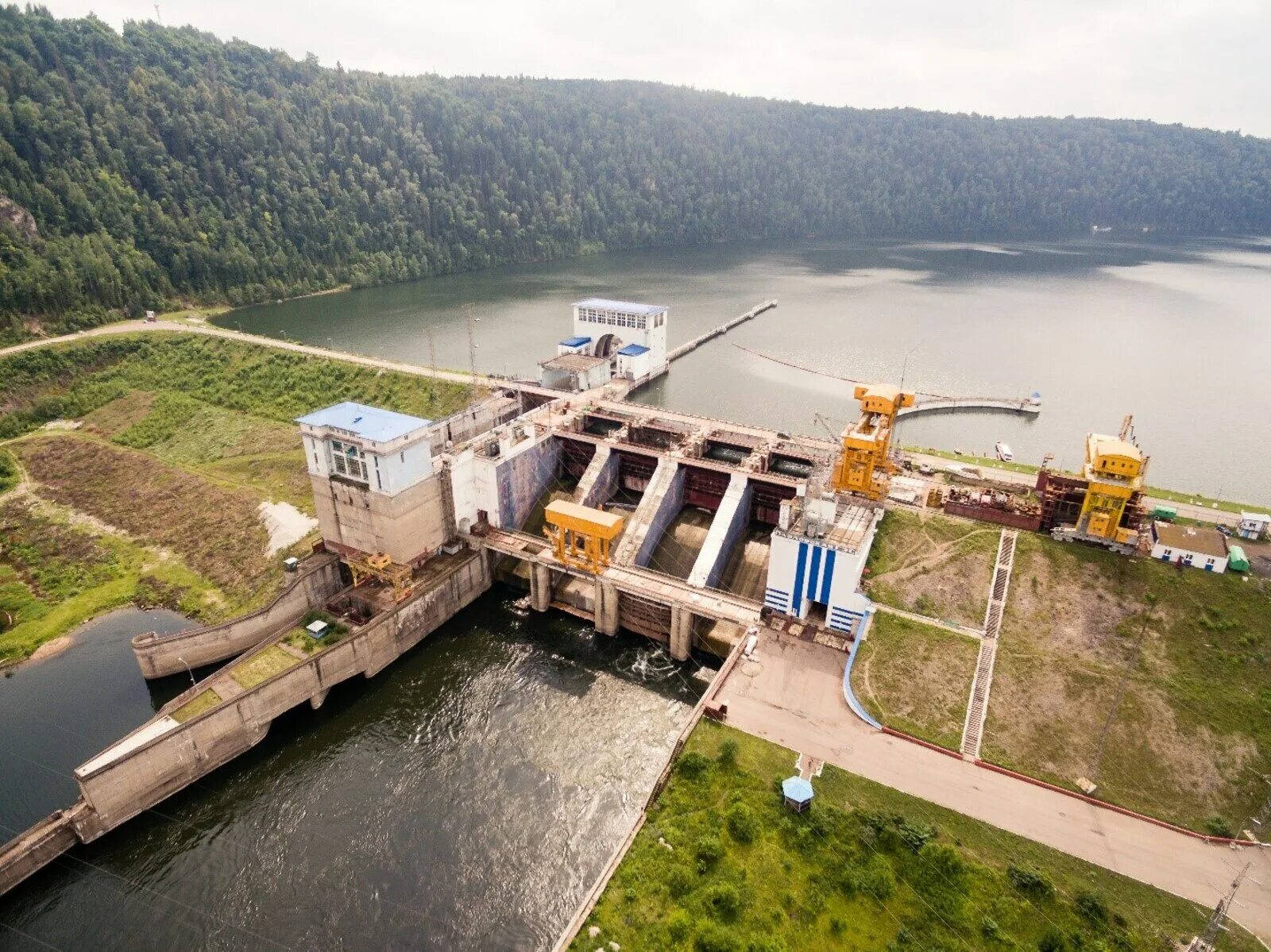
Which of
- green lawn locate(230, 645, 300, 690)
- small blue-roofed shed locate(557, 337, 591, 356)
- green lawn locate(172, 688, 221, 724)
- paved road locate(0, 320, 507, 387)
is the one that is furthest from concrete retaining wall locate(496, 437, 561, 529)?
small blue-roofed shed locate(557, 337, 591, 356)

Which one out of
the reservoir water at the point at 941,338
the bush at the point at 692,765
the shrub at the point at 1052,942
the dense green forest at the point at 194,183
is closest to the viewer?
the shrub at the point at 1052,942

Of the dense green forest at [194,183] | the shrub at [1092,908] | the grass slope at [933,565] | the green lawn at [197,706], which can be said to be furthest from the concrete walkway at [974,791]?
the dense green forest at [194,183]

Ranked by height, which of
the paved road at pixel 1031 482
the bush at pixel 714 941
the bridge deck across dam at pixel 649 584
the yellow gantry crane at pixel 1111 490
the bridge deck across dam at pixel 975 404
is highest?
the yellow gantry crane at pixel 1111 490

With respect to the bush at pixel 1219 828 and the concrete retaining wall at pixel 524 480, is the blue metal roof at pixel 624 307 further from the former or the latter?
the bush at pixel 1219 828

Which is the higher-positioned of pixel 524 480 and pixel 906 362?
pixel 524 480

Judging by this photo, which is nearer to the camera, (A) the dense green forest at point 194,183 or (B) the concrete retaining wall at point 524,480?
(B) the concrete retaining wall at point 524,480

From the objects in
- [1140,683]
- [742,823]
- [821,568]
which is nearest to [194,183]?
[821,568]

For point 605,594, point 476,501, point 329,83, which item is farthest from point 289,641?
point 329,83

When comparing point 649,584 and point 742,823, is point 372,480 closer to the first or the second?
point 649,584
